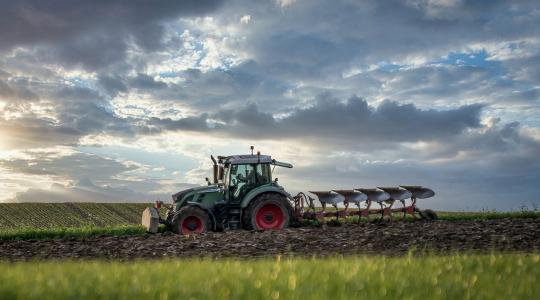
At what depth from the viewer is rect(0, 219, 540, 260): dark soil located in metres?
15.7

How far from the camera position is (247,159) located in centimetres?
2062

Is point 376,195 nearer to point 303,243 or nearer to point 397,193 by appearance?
point 397,193

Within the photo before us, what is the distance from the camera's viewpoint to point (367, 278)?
24.8 ft

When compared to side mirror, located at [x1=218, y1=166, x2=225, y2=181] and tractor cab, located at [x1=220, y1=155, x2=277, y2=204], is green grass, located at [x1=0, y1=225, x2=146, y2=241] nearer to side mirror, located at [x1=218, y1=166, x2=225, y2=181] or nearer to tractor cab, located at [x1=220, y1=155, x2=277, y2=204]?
side mirror, located at [x1=218, y1=166, x2=225, y2=181]

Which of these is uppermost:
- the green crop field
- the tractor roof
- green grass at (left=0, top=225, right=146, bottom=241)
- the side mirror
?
the tractor roof

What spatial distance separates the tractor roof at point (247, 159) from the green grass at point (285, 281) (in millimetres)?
11506

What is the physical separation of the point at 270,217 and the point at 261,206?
2.57 ft

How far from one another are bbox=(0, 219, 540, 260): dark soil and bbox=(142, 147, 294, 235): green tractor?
115cm

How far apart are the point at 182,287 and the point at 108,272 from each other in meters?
1.69

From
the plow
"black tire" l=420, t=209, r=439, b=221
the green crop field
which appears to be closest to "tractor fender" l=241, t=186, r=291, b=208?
the plow

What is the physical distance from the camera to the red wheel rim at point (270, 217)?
20656 mm

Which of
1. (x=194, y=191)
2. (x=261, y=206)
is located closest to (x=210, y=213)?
(x=194, y=191)

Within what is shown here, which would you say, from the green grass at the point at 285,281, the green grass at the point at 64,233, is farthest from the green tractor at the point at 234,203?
the green grass at the point at 285,281

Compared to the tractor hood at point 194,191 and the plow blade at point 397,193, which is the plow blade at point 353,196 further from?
the tractor hood at point 194,191
